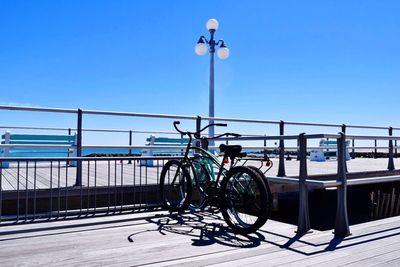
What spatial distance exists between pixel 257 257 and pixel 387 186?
346 inches

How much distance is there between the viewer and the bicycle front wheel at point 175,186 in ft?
17.1

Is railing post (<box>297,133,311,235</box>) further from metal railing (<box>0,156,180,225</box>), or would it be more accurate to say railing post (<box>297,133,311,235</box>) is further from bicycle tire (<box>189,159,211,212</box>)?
metal railing (<box>0,156,180,225</box>)

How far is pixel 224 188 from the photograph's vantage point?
176 inches

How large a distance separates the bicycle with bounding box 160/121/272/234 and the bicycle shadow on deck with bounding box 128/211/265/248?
117 millimetres

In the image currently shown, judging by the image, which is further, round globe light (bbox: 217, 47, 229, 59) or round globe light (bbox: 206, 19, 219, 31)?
round globe light (bbox: 206, 19, 219, 31)

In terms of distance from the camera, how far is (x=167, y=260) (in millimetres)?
3246

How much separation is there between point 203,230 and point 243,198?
566 mm

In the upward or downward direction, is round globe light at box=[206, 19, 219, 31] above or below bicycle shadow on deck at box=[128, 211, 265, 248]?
above

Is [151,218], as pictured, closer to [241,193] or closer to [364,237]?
[241,193]

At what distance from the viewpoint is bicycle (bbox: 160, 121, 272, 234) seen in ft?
13.5

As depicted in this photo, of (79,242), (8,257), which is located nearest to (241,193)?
(79,242)

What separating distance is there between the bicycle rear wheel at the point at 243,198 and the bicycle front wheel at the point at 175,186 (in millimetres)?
820

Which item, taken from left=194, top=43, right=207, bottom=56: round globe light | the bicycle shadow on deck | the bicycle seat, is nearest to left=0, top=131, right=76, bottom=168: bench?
the bicycle shadow on deck

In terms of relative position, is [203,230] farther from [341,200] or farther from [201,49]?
[201,49]
